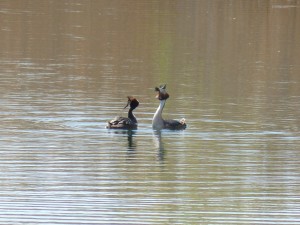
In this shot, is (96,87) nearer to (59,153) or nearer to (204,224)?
(59,153)

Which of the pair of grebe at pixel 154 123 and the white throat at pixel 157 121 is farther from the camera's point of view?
the white throat at pixel 157 121

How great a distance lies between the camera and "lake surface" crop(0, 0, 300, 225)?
1532 cm

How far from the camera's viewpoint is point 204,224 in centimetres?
1396

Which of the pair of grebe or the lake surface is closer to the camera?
the lake surface

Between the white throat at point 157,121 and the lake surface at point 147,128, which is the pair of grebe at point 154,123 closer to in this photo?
the white throat at point 157,121

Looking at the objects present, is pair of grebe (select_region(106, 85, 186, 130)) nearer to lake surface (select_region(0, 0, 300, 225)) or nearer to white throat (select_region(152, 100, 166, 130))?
white throat (select_region(152, 100, 166, 130))

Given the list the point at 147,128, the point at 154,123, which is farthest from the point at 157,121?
the point at 147,128

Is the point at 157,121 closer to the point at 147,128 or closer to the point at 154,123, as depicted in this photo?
the point at 154,123

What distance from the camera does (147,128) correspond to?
22.7 meters

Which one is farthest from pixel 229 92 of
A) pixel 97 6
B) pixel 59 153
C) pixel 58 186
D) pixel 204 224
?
pixel 97 6

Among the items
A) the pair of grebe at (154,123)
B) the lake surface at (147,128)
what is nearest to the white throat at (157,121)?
the pair of grebe at (154,123)

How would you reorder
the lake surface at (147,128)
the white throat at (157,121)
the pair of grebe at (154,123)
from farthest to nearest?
the white throat at (157,121) < the pair of grebe at (154,123) < the lake surface at (147,128)

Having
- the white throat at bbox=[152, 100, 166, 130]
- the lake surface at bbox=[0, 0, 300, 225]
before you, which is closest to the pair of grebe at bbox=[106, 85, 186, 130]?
the white throat at bbox=[152, 100, 166, 130]

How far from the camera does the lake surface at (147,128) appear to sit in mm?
15320
